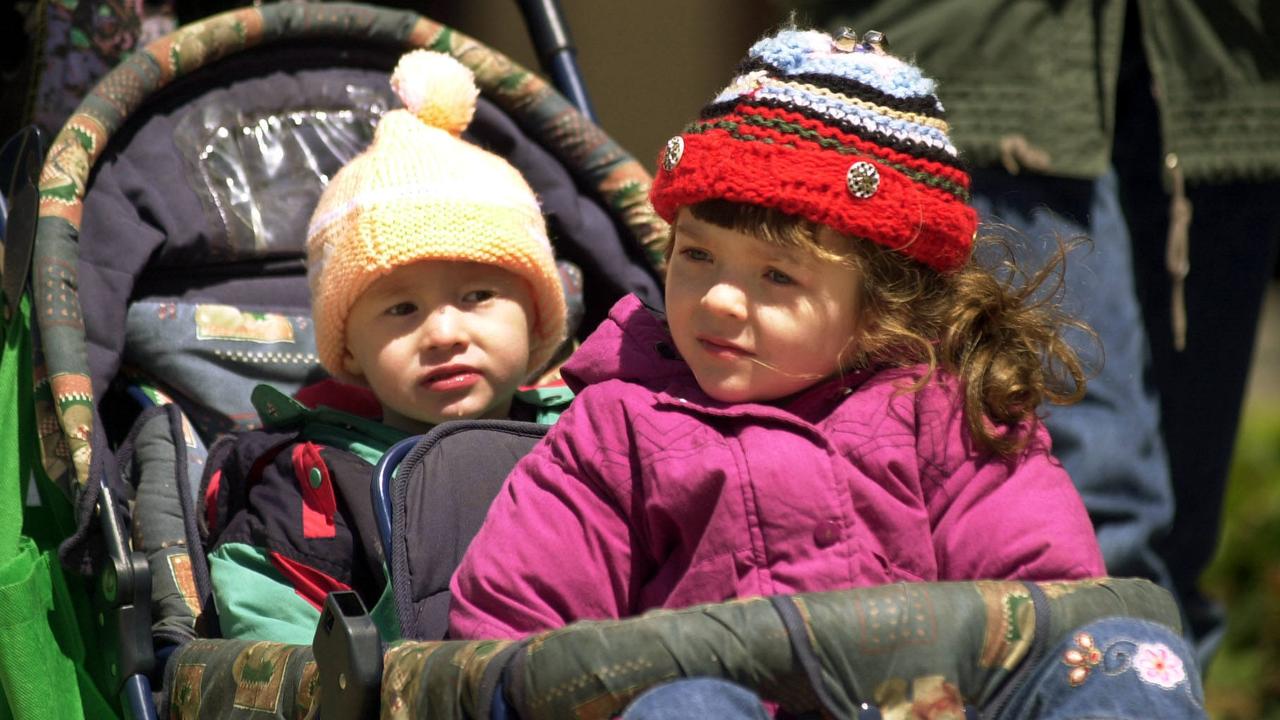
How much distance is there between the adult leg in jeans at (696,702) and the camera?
1583 mm

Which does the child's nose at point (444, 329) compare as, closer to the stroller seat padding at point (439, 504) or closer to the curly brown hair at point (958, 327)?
the stroller seat padding at point (439, 504)

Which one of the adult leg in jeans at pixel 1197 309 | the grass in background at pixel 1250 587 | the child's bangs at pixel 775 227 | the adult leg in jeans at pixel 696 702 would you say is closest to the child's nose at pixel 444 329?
the child's bangs at pixel 775 227

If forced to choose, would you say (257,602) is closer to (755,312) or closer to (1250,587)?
(755,312)

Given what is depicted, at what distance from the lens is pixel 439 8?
4840mm

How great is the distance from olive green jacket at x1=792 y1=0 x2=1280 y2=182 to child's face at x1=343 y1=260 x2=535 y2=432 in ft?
3.20

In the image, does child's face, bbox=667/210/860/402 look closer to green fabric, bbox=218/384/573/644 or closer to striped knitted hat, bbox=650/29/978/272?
striped knitted hat, bbox=650/29/978/272

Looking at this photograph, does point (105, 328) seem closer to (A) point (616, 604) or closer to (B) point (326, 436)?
(B) point (326, 436)

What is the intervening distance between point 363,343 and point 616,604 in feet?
2.79

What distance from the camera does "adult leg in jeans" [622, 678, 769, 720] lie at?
1583 mm

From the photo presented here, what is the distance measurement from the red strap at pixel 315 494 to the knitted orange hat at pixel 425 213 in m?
0.29

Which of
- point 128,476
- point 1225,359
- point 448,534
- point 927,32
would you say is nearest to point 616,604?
point 448,534

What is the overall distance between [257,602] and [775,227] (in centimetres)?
94

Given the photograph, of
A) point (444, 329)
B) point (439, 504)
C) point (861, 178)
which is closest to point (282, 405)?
point (444, 329)

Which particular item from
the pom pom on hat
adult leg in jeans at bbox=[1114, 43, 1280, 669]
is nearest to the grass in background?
adult leg in jeans at bbox=[1114, 43, 1280, 669]
